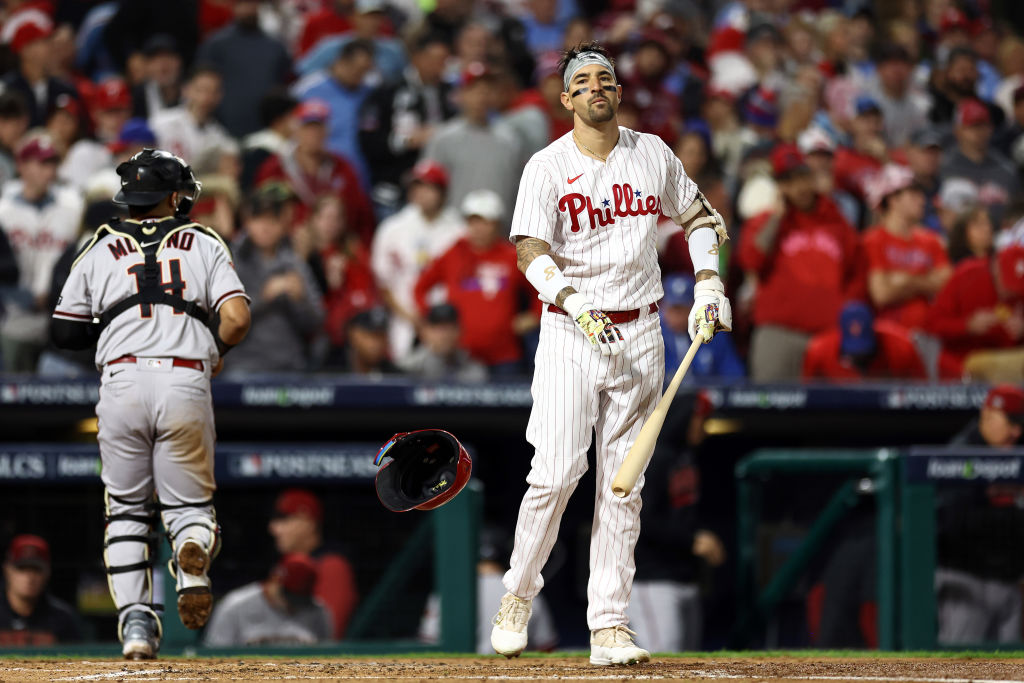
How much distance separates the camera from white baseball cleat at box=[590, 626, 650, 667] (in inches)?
201

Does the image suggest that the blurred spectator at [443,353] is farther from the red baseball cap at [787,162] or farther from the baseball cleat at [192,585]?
the baseball cleat at [192,585]

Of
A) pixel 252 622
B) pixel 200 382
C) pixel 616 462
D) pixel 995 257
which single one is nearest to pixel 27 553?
pixel 252 622

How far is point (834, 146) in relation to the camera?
11781 millimetres

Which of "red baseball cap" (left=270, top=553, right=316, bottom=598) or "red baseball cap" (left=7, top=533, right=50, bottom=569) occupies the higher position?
"red baseball cap" (left=7, top=533, right=50, bottom=569)

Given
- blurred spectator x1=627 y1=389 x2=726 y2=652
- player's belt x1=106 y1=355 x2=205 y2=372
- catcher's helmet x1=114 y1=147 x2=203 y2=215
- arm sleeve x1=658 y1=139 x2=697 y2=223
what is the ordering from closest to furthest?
1. arm sleeve x1=658 y1=139 x2=697 y2=223
2. player's belt x1=106 y1=355 x2=205 y2=372
3. catcher's helmet x1=114 y1=147 x2=203 y2=215
4. blurred spectator x1=627 y1=389 x2=726 y2=652

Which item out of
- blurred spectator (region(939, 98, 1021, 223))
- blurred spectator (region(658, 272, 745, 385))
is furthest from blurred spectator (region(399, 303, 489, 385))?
blurred spectator (region(939, 98, 1021, 223))

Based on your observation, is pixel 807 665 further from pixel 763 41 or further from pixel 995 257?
pixel 763 41

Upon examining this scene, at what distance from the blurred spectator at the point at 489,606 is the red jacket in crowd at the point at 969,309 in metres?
2.77

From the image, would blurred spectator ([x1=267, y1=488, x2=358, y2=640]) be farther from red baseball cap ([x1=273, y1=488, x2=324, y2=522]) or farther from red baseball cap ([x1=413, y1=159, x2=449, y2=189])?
red baseball cap ([x1=413, y1=159, x2=449, y2=189])

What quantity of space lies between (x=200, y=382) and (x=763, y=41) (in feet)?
26.3

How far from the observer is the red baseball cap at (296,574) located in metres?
6.79

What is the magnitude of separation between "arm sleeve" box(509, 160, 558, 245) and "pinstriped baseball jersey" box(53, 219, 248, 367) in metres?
A: 1.21

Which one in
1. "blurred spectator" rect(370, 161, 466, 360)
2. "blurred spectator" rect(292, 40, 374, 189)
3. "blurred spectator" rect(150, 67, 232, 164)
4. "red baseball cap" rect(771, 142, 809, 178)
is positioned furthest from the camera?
"blurred spectator" rect(292, 40, 374, 189)

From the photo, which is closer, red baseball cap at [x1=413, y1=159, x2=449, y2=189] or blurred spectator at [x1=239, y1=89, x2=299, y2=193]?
red baseball cap at [x1=413, y1=159, x2=449, y2=189]
